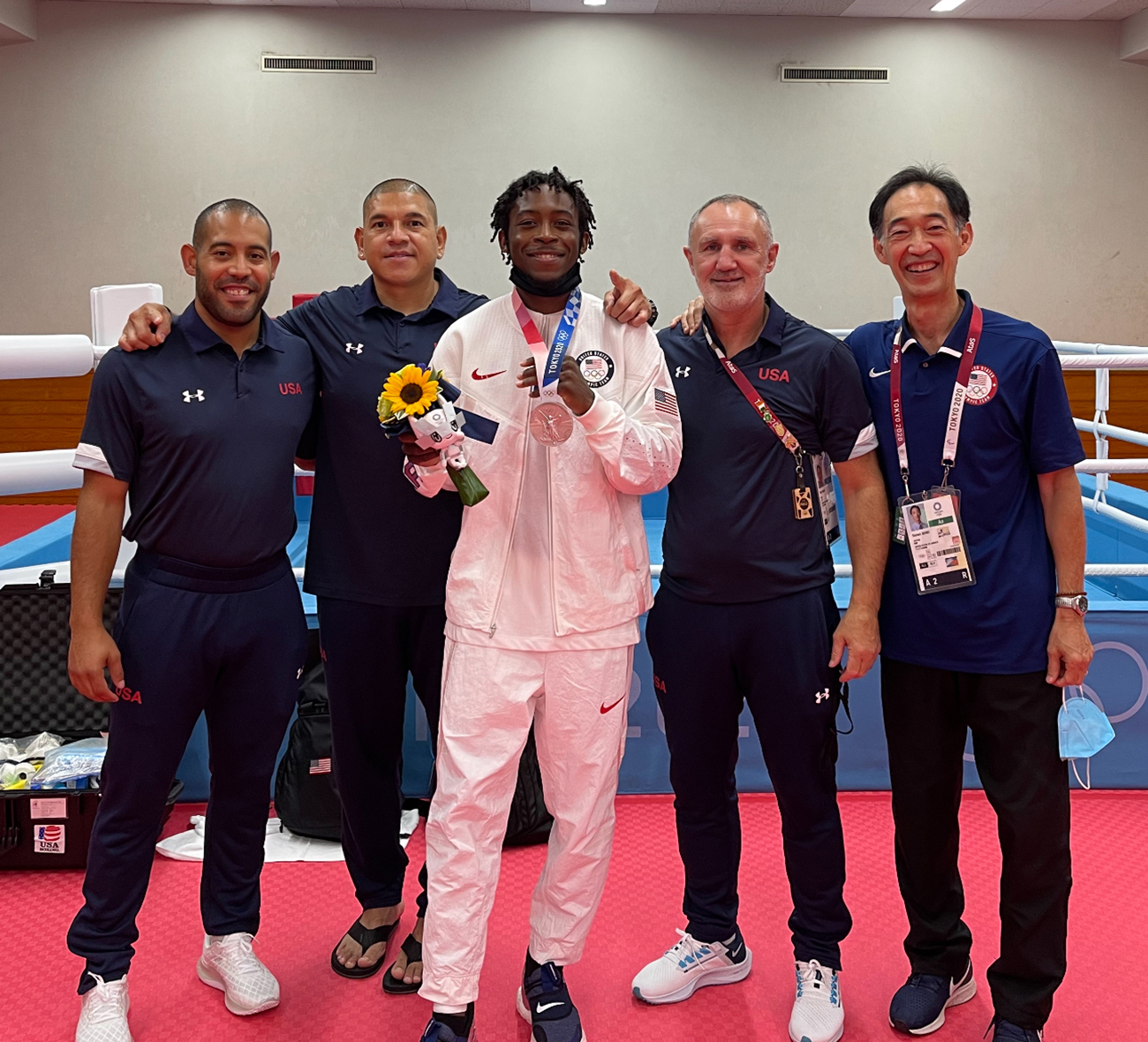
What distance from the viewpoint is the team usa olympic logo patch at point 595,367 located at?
2057 mm

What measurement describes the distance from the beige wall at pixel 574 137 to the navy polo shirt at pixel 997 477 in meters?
7.61

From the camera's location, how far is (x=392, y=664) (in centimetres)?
244

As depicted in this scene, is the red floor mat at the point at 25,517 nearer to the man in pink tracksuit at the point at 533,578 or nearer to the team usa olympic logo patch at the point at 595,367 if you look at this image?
the man in pink tracksuit at the point at 533,578

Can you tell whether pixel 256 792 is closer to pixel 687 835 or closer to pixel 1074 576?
pixel 687 835

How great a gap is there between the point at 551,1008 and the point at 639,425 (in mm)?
1269

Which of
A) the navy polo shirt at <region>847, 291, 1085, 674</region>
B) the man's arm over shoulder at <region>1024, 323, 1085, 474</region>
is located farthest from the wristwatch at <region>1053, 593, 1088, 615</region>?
the man's arm over shoulder at <region>1024, 323, 1085, 474</region>

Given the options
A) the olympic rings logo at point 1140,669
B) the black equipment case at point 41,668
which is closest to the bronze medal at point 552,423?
the black equipment case at point 41,668

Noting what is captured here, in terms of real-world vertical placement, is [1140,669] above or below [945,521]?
below

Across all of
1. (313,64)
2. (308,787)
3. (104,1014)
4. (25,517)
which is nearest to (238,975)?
(104,1014)

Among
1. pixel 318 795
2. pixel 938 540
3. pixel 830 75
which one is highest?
pixel 830 75

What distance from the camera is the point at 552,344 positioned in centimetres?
204

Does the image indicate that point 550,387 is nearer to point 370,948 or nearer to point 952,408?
point 952,408

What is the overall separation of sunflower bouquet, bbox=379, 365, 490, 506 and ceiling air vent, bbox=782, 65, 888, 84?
8.78 m

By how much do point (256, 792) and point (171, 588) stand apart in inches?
21.7
